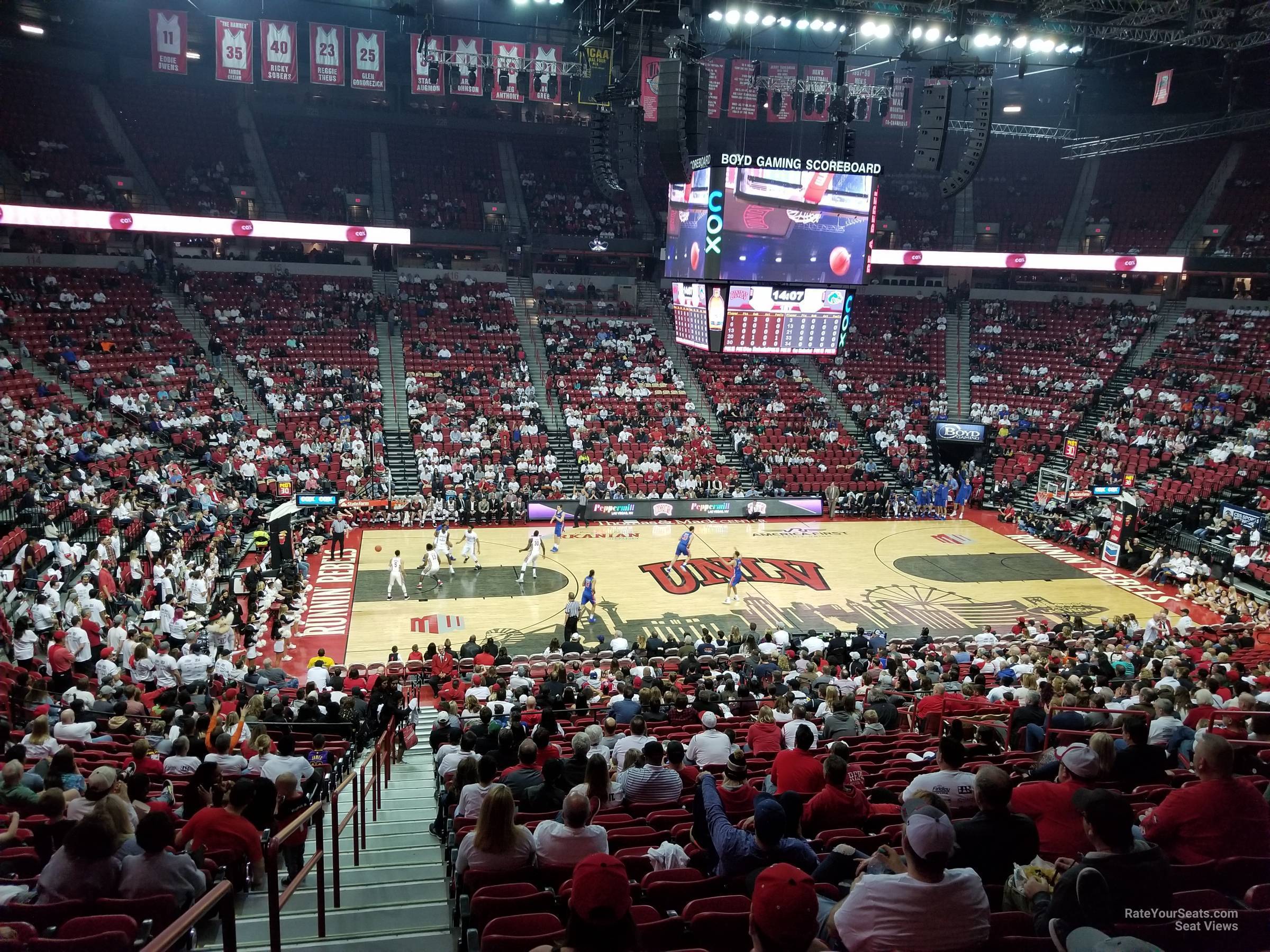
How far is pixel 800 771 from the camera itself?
22.7ft

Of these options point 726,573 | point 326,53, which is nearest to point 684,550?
point 726,573

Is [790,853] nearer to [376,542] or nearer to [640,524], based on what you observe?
[376,542]

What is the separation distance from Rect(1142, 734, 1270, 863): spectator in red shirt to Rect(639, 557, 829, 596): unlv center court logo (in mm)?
18063

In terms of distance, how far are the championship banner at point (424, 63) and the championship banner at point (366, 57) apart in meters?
1.21

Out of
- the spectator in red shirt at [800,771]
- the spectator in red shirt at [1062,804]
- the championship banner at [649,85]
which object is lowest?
the spectator in red shirt at [800,771]

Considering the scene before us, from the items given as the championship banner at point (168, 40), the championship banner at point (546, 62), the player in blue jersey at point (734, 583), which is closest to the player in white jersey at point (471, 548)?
the player in blue jersey at point (734, 583)

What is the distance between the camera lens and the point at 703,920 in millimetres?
4438

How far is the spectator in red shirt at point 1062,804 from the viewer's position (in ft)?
17.2

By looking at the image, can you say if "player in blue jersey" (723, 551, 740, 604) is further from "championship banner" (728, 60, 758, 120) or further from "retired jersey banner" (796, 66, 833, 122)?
"retired jersey banner" (796, 66, 833, 122)

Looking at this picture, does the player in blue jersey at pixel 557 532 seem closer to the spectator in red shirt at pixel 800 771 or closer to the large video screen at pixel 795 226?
the large video screen at pixel 795 226

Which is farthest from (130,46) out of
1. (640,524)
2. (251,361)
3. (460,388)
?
(640,524)

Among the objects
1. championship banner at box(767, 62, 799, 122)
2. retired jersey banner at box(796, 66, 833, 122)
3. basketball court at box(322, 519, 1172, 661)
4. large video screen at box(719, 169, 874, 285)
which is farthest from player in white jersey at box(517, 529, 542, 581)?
championship banner at box(767, 62, 799, 122)

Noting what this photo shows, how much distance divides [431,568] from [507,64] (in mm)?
20743

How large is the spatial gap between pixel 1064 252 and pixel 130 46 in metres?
45.5
